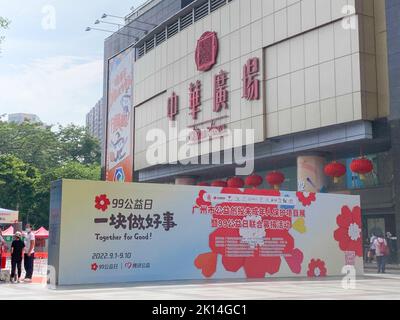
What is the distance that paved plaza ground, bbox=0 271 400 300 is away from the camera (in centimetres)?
1266

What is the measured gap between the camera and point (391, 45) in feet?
78.0

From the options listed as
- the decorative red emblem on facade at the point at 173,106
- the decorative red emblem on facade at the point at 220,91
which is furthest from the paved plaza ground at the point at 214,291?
the decorative red emblem on facade at the point at 173,106

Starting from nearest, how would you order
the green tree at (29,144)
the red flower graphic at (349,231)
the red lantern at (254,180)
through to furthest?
the red flower graphic at (349,231), the red lantern at (254,180), the green tree at (29,144)

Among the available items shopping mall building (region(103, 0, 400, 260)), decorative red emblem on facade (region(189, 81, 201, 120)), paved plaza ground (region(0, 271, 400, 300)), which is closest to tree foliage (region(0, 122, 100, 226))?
shopping mall building (region(103, 0, 400, 260))

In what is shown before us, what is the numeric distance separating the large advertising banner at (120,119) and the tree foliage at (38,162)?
15.7 metres

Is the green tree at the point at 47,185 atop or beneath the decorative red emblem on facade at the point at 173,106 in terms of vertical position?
beneath

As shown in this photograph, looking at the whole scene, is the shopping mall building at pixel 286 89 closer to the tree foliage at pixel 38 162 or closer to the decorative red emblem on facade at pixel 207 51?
the decorative red emblem on facade at pixel 207 51

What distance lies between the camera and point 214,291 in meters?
14.0

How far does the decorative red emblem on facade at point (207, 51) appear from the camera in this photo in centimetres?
3194

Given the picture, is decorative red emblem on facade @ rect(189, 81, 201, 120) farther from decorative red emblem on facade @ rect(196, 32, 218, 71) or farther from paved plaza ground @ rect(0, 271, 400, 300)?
paved plaza ground @ rect(0, 271, 400, 300)
